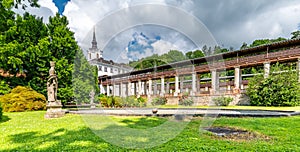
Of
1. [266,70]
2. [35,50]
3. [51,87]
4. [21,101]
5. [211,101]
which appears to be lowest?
[211,101]

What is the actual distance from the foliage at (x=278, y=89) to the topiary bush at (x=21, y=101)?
834 inches

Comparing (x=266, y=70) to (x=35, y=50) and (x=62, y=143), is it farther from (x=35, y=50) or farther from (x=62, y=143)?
(x=35, y=50)

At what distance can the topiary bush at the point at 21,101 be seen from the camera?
45.5 ft

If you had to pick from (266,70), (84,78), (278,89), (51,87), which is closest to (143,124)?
(51,87)

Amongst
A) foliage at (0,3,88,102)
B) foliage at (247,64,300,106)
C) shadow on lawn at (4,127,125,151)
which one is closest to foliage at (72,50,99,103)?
foliage at (0,3,88,102)

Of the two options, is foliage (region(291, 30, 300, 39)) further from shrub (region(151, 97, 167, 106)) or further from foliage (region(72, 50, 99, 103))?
foliage (region(72, 50, 99, 103))

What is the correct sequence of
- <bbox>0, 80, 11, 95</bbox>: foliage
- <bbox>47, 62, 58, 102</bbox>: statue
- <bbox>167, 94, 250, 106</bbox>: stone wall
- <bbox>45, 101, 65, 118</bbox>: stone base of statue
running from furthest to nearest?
1. <bbox>167, 94, 250, 106</bbox>: stone wall
2. <bbox>0, 80, 11, 95</bbox>: foliage
3. <bbox>47, 62, 58, 102</bbox>: statue
4. <bbox>45, 101, 65, 118</bbox>: stone base of statue

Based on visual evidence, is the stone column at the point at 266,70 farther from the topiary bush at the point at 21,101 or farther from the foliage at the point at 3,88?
the foliage at the point at 3,88

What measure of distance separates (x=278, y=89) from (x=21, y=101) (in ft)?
75.9

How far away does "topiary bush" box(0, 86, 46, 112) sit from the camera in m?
13.9

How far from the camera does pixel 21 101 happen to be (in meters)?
14.3

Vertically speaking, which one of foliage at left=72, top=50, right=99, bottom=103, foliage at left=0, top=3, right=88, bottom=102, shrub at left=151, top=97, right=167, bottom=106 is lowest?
shrub at left=151, top=97, right=167, bottom=106

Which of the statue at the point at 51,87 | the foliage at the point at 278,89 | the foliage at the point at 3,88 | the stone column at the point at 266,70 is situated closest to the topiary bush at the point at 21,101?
the foliage at the point at 3,88

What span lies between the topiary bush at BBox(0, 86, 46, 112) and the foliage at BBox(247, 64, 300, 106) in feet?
69.5
